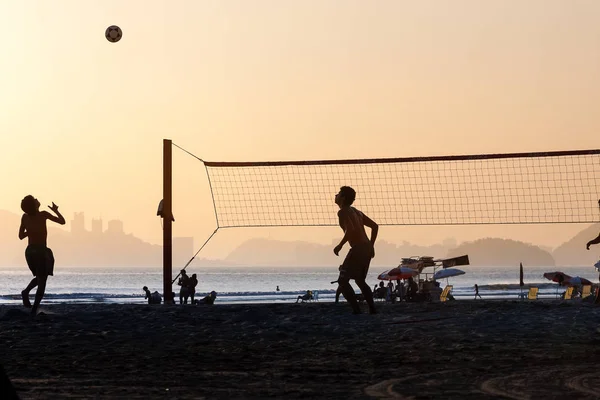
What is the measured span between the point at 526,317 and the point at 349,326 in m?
1.99

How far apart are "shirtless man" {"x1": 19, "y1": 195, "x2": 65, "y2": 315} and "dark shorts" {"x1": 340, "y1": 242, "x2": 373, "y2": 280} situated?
132 inches

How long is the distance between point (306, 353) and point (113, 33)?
1418cm

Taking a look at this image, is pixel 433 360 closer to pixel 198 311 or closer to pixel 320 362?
pixel 320 362

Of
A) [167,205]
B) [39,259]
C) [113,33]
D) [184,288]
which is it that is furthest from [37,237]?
[184,288]

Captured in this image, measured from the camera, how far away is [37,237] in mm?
12766

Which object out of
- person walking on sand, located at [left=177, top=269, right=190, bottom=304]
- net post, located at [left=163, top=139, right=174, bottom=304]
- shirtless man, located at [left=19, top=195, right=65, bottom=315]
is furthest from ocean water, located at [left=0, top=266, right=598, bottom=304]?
shirtless man, located at [left=19, top=195, right=65, bottom=315]

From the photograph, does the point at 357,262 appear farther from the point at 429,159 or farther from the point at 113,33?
the point at 113,33

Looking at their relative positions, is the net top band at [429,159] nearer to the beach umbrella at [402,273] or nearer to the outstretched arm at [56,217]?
the outstretched arm at [56,217]

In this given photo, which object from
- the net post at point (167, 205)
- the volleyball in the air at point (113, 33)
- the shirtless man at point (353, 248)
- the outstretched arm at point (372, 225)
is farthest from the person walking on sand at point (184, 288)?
the shirtless man at point (353, 248)

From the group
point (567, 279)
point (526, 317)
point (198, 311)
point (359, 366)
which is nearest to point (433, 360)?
point (359, 366)

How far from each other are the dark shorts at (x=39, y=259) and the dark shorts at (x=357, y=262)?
3401 mm

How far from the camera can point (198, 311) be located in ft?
43.4

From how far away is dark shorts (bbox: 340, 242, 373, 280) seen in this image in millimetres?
12180

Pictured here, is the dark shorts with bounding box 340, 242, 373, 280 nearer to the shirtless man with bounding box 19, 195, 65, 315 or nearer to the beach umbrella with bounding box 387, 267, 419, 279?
the shirtless man with bounding box 19, 195, 65, 315
